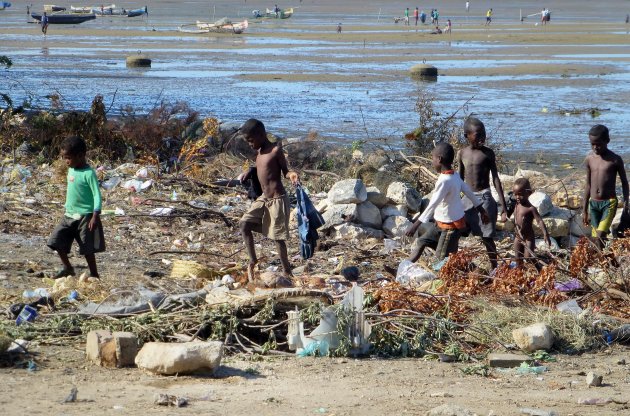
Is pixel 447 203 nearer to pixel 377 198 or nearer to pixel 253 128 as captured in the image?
pixel 253 128

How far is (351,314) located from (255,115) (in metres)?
14.9

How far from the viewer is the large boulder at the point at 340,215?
32.7 ft

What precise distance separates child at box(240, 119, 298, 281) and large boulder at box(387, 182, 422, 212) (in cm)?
281

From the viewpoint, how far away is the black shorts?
7.42 metres

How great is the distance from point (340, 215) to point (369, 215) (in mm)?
326

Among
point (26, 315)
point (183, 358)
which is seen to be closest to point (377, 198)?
point (26, 315)

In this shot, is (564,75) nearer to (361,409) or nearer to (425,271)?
(425,271)

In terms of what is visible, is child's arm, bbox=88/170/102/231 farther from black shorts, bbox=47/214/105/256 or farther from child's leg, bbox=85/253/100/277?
child's leg, bbox=85/253/100/277

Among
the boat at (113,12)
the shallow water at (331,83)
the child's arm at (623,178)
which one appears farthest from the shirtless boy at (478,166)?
the boat at (113,12)

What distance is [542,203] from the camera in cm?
1015

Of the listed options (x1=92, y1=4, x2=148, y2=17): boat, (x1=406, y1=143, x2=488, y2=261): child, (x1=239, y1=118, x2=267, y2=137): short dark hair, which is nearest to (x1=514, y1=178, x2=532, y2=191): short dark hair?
(x1=406, y1=143, x2=488, y2=261): child

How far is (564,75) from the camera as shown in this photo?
29.0 metres

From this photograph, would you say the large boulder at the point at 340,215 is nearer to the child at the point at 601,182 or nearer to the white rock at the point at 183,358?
the child at the point at 601,182

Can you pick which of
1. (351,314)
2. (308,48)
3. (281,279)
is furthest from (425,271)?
(308,48)
